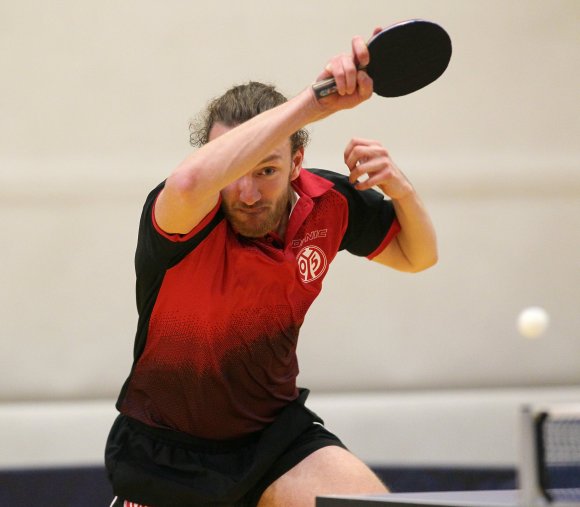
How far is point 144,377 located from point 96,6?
239 cm

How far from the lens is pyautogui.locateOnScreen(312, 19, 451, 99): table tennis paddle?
7.68 ft

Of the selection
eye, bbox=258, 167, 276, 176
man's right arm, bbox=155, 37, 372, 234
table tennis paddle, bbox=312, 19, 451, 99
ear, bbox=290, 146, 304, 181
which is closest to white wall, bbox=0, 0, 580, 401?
ear, bbox=290, 146, 304, 181

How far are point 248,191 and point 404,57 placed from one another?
554mm

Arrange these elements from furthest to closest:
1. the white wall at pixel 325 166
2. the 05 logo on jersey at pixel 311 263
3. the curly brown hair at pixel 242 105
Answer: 1. the white wall at pixel 325 166
2. the 05 logo on jersey at pixel 311 263
3. the curly brown hair at pixel 242 105

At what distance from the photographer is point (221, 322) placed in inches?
105

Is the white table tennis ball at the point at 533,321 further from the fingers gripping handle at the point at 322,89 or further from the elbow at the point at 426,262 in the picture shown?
the fingers gripping handle at the point at 322,89

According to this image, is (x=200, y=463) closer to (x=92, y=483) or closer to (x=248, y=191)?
(x=248, y=191)

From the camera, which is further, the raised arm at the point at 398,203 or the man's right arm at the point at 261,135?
the raised arm at the point at 398,203

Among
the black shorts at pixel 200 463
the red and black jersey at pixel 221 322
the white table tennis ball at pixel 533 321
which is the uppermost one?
the red and black jersey at pixel 221 322

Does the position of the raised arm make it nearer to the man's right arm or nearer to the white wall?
the man's right arm

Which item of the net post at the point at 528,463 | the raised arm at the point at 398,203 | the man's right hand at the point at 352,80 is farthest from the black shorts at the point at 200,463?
the net post at the point at 528,463

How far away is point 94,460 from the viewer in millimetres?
Result: 4305

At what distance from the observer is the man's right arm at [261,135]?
230 centimetres

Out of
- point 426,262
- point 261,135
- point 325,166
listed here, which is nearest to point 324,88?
point 261,135
